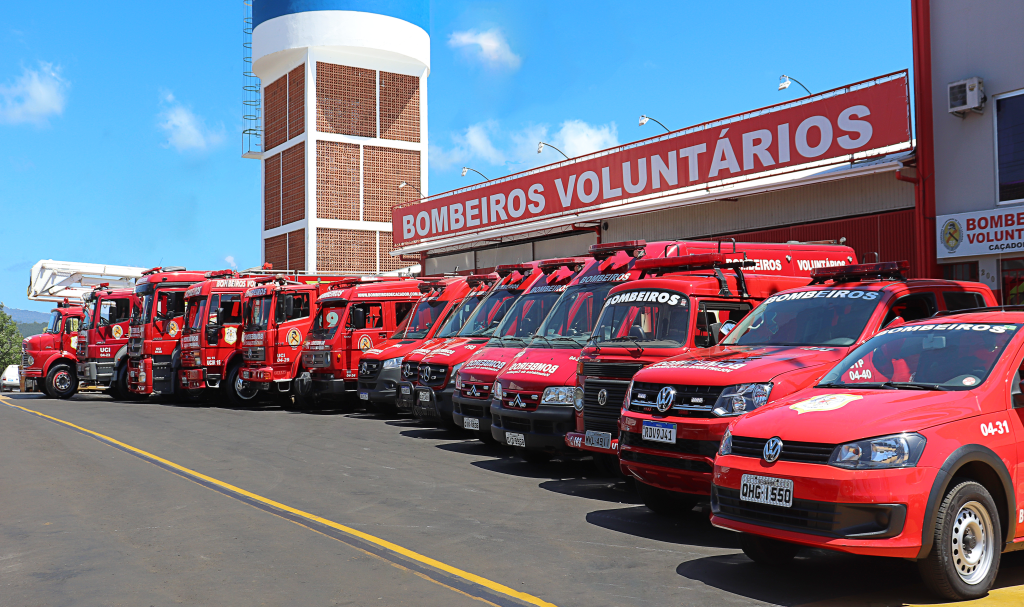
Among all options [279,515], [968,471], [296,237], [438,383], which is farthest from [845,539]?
[296,237]

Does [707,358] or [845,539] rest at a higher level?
[707,358]

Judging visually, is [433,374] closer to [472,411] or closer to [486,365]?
[472,411]

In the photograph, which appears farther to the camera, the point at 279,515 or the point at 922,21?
the point at 922,21

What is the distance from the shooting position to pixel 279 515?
819 centimetres

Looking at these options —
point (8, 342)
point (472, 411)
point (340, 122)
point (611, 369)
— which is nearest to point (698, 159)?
point (472, 411)

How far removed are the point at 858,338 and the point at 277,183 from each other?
1876 inches

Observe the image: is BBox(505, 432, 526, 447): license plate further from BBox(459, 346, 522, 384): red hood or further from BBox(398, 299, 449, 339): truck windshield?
BBox(398, 299, 449, 339): truck windshield

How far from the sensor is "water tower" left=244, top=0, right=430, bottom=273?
1885 inches

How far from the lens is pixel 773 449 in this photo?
5660 mm

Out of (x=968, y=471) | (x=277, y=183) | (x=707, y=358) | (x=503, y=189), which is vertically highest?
(x=277, y=183)

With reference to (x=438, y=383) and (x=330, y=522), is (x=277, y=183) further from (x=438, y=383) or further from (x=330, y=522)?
(x=330, y=522)

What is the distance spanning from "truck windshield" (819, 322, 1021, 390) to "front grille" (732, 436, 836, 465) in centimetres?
95

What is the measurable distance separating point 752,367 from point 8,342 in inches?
3933

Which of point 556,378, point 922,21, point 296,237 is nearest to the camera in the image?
point 556,378
